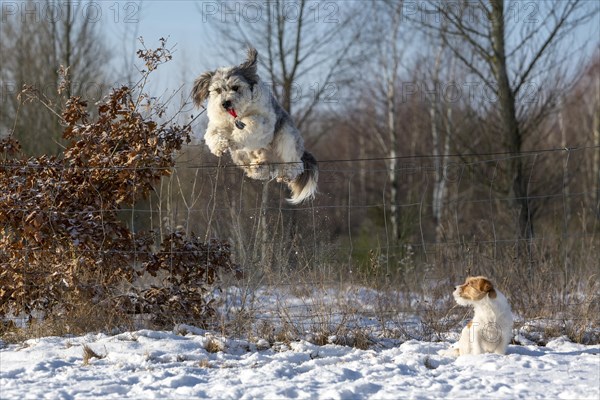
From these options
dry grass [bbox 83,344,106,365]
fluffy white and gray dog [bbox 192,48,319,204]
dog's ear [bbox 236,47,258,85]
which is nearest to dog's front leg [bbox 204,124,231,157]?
fluffy white and gray dog [bbox 192,48,319,204]

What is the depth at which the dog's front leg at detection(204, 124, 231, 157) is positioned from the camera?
746 centimetres

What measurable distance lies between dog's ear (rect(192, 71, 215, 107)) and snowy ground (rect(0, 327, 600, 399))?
2384 millimetres

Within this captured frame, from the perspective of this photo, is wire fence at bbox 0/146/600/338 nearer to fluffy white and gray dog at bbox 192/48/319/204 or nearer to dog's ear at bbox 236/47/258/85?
fluffy white and gray dog at bbox 192/48/319/204

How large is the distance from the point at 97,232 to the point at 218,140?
1.43 metres

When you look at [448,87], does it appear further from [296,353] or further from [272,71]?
[296,353]

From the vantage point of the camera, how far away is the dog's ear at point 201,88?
7.82 meters

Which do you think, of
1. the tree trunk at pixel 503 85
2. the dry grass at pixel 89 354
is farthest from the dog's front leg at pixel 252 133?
the tree trunk at pixel 503 85

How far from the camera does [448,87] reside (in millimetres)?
21422

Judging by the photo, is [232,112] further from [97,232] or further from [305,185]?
[97,232]

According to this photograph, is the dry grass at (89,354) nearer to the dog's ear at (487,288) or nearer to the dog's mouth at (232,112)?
the dog's mouth at (232,112)

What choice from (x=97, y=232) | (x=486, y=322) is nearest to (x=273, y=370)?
(x=486, y=322)

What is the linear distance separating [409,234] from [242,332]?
1105 cm

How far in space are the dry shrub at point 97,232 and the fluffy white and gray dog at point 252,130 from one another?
40 cm

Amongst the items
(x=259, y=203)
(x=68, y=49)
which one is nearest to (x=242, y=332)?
(x=259, y=203)
